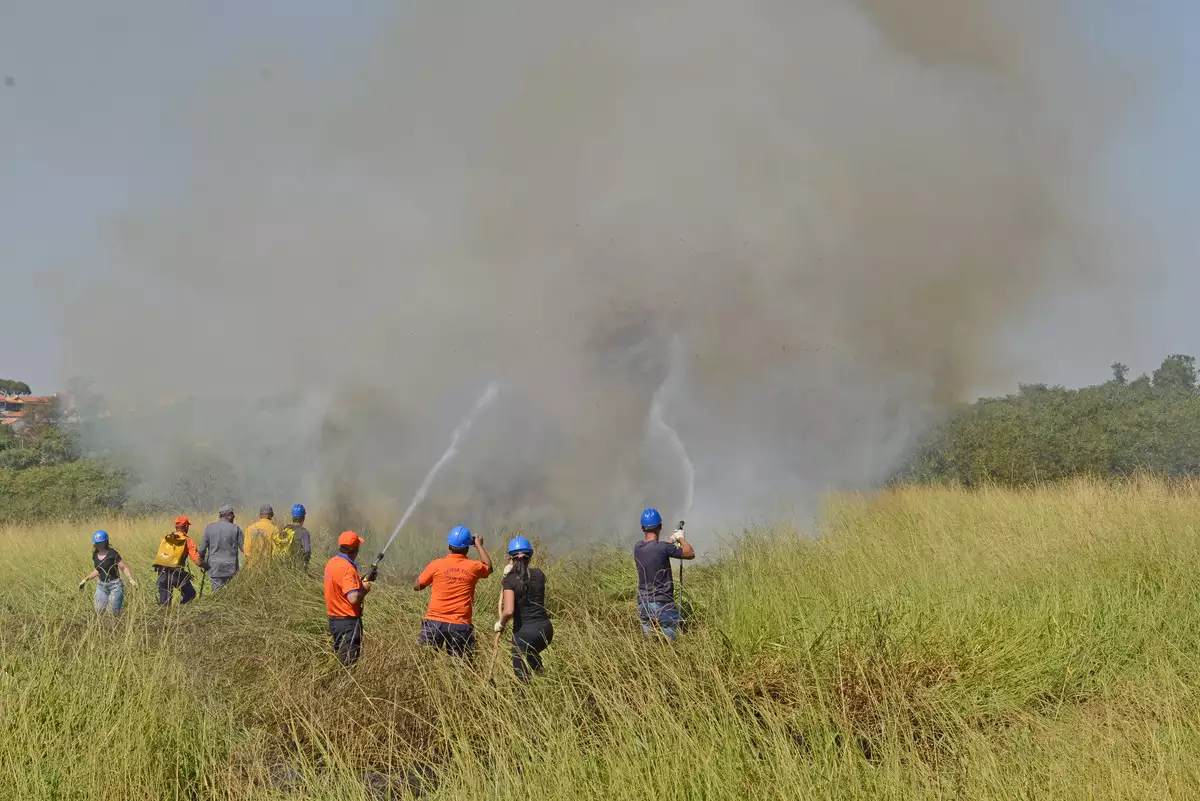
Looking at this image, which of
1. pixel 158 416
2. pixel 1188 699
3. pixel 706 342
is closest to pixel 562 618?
pixel 1188 699

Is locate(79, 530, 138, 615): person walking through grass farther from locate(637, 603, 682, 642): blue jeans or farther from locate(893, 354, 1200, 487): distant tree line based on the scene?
locate(893, 354, 1200, 487): distant tree line

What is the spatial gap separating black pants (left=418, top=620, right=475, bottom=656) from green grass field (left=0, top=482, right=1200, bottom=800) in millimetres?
211

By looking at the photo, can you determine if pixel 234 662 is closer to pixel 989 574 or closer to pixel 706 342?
pixel 989 574

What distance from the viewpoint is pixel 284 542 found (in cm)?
1222

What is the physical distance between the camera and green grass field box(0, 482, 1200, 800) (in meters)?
4.90

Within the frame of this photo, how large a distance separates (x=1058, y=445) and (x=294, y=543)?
17042 mm

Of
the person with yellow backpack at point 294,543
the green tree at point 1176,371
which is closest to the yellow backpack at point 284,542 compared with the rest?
the person with yellow backpack at point 294,543

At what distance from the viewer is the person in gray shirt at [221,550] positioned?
12.4 m

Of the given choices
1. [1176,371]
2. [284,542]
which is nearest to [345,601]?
[284,542]

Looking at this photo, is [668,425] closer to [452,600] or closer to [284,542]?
[284,542]

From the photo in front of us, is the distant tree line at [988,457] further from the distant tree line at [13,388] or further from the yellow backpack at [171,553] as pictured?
the distant tree line at [13,388]

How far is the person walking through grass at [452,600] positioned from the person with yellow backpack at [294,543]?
470cm

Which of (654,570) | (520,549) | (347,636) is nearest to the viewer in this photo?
(520,549)

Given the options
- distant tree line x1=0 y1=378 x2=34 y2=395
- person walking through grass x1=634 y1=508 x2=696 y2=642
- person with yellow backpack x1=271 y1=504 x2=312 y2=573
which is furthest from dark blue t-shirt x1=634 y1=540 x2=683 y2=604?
distant tree line x1=0 y1=378 x2=34 y2=395
